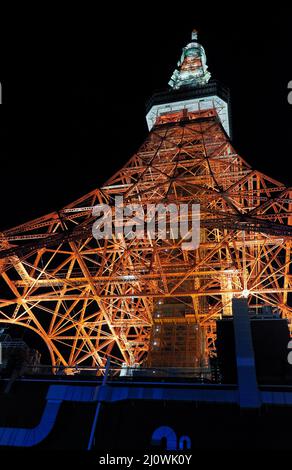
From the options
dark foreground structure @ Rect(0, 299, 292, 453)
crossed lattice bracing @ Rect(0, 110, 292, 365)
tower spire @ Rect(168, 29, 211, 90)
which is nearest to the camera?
dark foreground structure @ Rect(0, 299, 292, 453)

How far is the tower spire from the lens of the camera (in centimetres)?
4342

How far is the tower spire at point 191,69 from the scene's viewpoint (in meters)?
43.4

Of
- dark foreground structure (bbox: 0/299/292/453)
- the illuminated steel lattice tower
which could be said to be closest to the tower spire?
the illuminated steel lattice tower

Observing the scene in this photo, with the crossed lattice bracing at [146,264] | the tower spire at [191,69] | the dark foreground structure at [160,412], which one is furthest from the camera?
the tower spire at [191,69]

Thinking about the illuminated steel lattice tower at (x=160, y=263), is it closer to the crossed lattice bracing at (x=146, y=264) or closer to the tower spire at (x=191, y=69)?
the crossed lattice bracing at (x=146, y=264)

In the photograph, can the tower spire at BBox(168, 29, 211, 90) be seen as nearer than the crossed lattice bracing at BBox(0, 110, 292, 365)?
No

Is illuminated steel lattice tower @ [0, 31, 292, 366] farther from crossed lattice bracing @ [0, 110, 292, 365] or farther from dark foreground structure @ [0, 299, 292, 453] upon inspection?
dark foreground structure @ [0, 299, 292, 453]

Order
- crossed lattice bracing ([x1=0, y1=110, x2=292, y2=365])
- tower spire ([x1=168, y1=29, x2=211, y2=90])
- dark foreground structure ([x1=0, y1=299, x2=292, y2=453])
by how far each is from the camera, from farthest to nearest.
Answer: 1. tower spire ([x1=168, y1=29, x2=211, y2=90])
2. crossed lattice bracing ([x1=0, y1=110, x2=292, y2=365])
3. dark foreground structure ([x1=0, y1=299, x2=292, y2=453])

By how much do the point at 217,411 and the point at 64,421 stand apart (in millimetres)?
4940

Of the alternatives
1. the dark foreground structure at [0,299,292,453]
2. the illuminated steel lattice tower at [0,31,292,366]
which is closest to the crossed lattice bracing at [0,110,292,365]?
the illuminated steel lattice tower at [0,31,292,366]

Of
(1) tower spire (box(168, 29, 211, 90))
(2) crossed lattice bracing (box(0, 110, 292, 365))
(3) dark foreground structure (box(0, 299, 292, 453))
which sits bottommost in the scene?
(3) dark foreground structure (box(0, 299, 292, 453))

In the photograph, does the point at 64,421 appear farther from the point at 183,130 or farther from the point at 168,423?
the point at 183,130

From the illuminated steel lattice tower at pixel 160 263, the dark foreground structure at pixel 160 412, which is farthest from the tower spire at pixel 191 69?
the dark foreground structure at pixel 160 412

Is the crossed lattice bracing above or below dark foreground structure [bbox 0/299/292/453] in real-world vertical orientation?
above
